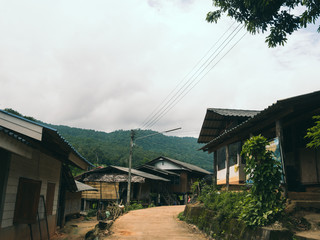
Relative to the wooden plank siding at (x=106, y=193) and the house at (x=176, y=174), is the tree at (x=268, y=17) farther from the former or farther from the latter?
the house at (x=176, y=174)

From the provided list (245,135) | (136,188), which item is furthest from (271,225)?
(136,188)

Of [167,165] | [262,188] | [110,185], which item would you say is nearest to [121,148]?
[167,165]

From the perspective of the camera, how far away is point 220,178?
17.1 m

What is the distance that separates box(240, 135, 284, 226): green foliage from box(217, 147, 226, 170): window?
341 inches

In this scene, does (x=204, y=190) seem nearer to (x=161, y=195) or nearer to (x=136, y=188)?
(x=136, y=188)

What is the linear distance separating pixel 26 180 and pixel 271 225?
7.25 metres

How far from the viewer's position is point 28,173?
8.97m

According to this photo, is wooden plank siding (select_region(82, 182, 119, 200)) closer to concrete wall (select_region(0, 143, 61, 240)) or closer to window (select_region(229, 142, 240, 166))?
window (select_region(229, 142, 240, 166))

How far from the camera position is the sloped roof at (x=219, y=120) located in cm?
1822

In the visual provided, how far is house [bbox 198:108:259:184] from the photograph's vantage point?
14.5 metres

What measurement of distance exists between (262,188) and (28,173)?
287 inches

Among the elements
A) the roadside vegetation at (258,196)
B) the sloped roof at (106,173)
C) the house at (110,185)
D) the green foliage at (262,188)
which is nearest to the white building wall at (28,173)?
the roadside vegetation at (258,196)

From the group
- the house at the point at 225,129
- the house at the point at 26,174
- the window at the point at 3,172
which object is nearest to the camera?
the house at the point at 26,174

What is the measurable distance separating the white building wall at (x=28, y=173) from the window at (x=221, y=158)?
951 cm
